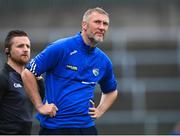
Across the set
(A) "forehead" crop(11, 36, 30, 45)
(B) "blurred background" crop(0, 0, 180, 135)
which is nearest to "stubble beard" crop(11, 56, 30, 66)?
(A) "forehead" crop(11, 36, 30, 45)

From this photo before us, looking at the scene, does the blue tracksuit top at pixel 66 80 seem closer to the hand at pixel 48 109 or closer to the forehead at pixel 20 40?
the hand at pixel 48 109

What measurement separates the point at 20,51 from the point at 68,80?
561 mm

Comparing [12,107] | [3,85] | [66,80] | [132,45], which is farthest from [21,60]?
[132,45]

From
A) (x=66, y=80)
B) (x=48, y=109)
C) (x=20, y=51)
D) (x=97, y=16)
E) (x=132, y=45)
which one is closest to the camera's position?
(x=48, y=109)

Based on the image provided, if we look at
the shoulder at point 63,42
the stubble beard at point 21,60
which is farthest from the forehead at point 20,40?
the shoulder at point 63,42

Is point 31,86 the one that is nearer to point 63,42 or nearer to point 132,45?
point 63,42

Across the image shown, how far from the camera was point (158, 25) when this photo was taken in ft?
49.7

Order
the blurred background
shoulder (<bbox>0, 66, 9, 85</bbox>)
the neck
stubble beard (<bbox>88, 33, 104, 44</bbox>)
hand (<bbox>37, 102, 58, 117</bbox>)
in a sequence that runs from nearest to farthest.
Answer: hand (<bbox>37, 102, 58, 117</bbox>)
stubble beard (<bbox>88, 33, 104, 44</bbox>)
shoulder (<bbox>0, 66, 9, 85</bbox>)
the neck
the blurred background

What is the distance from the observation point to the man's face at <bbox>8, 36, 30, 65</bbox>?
18.2 feet

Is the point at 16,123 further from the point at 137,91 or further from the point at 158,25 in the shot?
the point at 158,25

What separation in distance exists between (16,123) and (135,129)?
8205 mm

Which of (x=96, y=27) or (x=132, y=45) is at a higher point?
(x=96, y=27)

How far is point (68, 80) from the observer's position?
524cm

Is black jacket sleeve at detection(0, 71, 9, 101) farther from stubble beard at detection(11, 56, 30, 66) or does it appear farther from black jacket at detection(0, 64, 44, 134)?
stubble beard at detection(11, 56, 30, 66)
